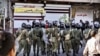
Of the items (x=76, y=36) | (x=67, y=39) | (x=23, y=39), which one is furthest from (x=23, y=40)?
(x=76, y=36)

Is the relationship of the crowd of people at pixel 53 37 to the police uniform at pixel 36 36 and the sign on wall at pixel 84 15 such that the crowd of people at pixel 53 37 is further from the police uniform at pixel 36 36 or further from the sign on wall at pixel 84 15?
the sign on wall at pixel 84 15

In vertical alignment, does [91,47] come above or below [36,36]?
above

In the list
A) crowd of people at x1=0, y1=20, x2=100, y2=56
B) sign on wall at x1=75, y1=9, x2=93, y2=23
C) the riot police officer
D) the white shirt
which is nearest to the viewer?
the white shirt

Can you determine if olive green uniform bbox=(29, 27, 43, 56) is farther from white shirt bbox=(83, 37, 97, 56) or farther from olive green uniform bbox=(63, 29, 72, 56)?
white shirt bbox=(83, 37, 97, 56)

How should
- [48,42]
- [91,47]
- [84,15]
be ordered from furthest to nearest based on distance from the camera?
[84,15]
[48,42]
[91,47]

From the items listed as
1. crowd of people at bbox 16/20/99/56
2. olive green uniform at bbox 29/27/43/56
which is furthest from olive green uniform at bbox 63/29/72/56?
olive green uniform at bbox 29/27/43/56

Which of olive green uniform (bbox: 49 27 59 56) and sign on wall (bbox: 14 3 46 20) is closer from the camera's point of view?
olive green uniform (bbox: 49 27 59 56)

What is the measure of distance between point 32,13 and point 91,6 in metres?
2.03

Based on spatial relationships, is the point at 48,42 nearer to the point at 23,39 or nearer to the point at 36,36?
the point at 36,36

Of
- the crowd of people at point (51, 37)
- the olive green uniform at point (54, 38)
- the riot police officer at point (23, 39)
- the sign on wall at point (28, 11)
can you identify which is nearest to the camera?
the riot police officer at point (23, 39)

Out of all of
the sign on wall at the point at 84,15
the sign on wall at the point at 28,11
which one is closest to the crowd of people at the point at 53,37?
A: the sign on wall at the point at 28,11

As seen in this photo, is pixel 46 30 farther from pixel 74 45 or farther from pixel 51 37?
pixel 74 45

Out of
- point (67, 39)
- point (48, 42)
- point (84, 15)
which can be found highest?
point (84, 15)

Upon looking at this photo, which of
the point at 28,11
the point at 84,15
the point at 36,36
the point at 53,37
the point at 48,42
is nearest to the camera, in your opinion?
the point at 36,36
